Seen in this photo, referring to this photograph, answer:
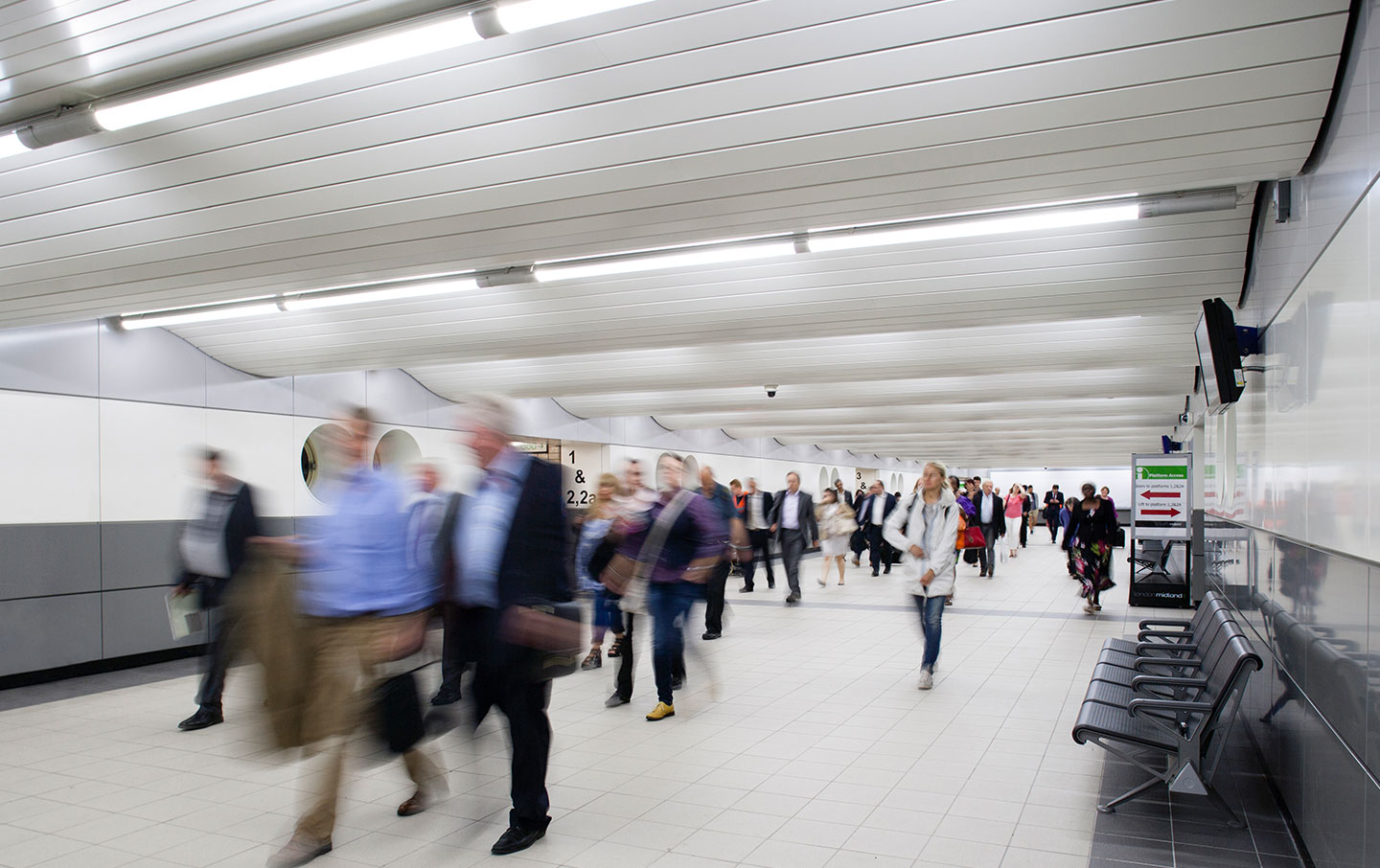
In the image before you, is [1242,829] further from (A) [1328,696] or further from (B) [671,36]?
(B) [671,36]

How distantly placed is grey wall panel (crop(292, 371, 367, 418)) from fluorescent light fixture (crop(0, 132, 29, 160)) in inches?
256

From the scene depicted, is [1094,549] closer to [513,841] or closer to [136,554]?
[513,841]

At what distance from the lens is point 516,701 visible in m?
3.78

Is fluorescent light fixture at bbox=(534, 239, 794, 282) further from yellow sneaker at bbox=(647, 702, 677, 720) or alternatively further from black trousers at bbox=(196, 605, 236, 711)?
black trousers at bbox=(196, 605, 236, 711)

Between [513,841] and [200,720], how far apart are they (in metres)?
3.68

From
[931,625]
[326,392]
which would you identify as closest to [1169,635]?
[931,625]

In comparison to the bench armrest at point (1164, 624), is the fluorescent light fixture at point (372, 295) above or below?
above

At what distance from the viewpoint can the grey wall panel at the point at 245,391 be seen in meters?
10.3

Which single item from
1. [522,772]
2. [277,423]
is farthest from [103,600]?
[522,772]

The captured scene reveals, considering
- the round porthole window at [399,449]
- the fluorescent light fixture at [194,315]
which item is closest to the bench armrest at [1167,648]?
the fluorescent light fixture at [194,315]

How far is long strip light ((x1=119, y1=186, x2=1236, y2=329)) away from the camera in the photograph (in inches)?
223

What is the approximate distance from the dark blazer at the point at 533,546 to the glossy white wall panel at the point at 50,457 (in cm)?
657

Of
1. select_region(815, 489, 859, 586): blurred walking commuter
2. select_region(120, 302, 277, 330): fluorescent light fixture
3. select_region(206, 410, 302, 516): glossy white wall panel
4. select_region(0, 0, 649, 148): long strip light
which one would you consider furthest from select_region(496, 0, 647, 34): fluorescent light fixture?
select_region(815, 489, 859, 586): blurred walking commuter

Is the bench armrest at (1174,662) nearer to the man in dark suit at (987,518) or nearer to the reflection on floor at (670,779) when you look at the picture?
the reflection on floor at (670,779)
